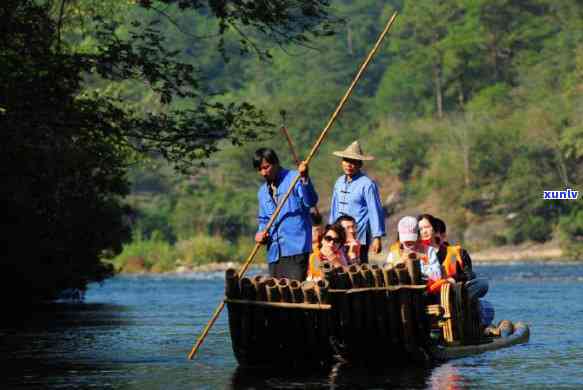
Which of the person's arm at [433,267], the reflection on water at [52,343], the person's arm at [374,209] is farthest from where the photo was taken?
the person's arm at [374,209]

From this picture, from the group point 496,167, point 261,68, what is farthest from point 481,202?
point 261,68

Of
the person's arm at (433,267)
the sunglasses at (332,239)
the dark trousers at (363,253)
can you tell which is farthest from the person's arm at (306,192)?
the person's arm at (433,267)

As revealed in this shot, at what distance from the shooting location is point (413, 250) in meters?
15.4

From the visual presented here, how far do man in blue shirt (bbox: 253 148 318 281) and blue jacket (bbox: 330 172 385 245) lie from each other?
3.29ft

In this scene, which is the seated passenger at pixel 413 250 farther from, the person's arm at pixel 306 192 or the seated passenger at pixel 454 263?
the person's arm at pixel 306 192

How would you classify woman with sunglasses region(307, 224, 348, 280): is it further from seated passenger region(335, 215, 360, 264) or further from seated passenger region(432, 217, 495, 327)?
seated passenger region(432, 217, 495, 327)

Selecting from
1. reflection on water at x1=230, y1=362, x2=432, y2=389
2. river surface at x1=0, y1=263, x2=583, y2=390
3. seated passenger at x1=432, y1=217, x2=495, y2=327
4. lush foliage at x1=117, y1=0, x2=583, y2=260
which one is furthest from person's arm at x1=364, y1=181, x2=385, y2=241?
lush foliage at x1=117, y1=0, x2=583, y2=260

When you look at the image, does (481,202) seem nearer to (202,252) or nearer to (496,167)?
(496,167)

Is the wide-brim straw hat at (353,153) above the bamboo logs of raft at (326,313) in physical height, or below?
above

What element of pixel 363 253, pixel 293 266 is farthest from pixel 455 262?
pixel 293 266

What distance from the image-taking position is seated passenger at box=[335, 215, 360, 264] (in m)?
15.7

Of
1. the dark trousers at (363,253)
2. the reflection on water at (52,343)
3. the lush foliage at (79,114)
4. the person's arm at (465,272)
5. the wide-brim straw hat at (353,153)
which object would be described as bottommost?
the reflection on water at (52,343)

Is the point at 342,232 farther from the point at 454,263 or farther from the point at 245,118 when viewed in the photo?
the point at 245,118

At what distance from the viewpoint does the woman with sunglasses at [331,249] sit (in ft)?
50.2
